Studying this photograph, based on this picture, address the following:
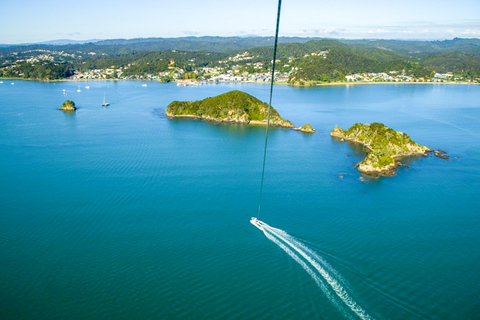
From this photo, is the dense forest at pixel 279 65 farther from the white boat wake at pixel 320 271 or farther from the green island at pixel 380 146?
the white boat wake at pixel 320 271

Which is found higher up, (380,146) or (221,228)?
(380,146)

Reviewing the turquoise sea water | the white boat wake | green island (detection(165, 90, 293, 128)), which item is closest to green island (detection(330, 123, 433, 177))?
the turquoise sea water

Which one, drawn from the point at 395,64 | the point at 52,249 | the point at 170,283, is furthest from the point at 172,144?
the point at 395,64

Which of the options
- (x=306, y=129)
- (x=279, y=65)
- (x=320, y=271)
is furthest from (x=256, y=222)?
(x=279, y=65)

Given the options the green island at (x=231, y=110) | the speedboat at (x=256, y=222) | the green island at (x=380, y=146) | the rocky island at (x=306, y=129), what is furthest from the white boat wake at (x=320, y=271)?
the green island at (x=231, y=110)

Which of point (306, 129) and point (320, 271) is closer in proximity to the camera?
point (320, 271)

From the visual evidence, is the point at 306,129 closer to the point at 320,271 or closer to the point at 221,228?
the point at 221,228
